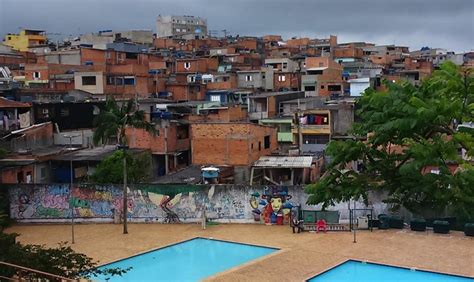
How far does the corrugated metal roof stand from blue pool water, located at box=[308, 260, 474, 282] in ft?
35.1

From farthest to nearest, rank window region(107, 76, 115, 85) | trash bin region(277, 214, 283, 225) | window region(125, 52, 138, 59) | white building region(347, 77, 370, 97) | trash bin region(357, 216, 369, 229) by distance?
window region(125, 52, 138, 59) < white building region(347, 77, 370, 97) < window region(107, 76, 115, 85) < trash bin region(277, 214, 283, 225) < trash bin region(357, 216, 369, 229)

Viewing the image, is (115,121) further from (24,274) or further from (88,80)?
(88,80)

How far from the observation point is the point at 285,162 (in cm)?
3084

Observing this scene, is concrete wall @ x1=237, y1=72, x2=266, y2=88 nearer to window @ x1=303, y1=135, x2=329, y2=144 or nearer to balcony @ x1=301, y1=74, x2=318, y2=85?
balcony @ x1=301, y1=74, x2=318, y2=85

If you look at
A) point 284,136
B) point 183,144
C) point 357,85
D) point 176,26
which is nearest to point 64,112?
point 183,144

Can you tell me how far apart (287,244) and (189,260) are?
3.73m

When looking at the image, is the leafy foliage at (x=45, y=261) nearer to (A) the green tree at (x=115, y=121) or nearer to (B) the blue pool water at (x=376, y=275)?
(B) the blue pool water at (x=376, y=275)

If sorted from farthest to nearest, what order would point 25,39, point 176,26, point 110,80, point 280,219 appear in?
point 176,26
point 25,39
point 110,80
point 280,219

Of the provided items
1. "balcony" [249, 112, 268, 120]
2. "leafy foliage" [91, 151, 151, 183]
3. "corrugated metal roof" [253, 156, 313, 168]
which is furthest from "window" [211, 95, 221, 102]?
"leafy foliage" [91, 151, 151, 183]

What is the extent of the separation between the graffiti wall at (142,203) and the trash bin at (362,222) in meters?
4.10

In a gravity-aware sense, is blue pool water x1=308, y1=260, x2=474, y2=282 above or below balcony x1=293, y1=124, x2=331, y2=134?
below

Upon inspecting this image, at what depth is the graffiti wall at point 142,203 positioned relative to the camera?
85.5 feet

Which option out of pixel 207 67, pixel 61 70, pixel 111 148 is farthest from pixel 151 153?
pixel 207 67

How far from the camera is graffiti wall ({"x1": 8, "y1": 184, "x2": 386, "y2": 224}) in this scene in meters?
26.1
